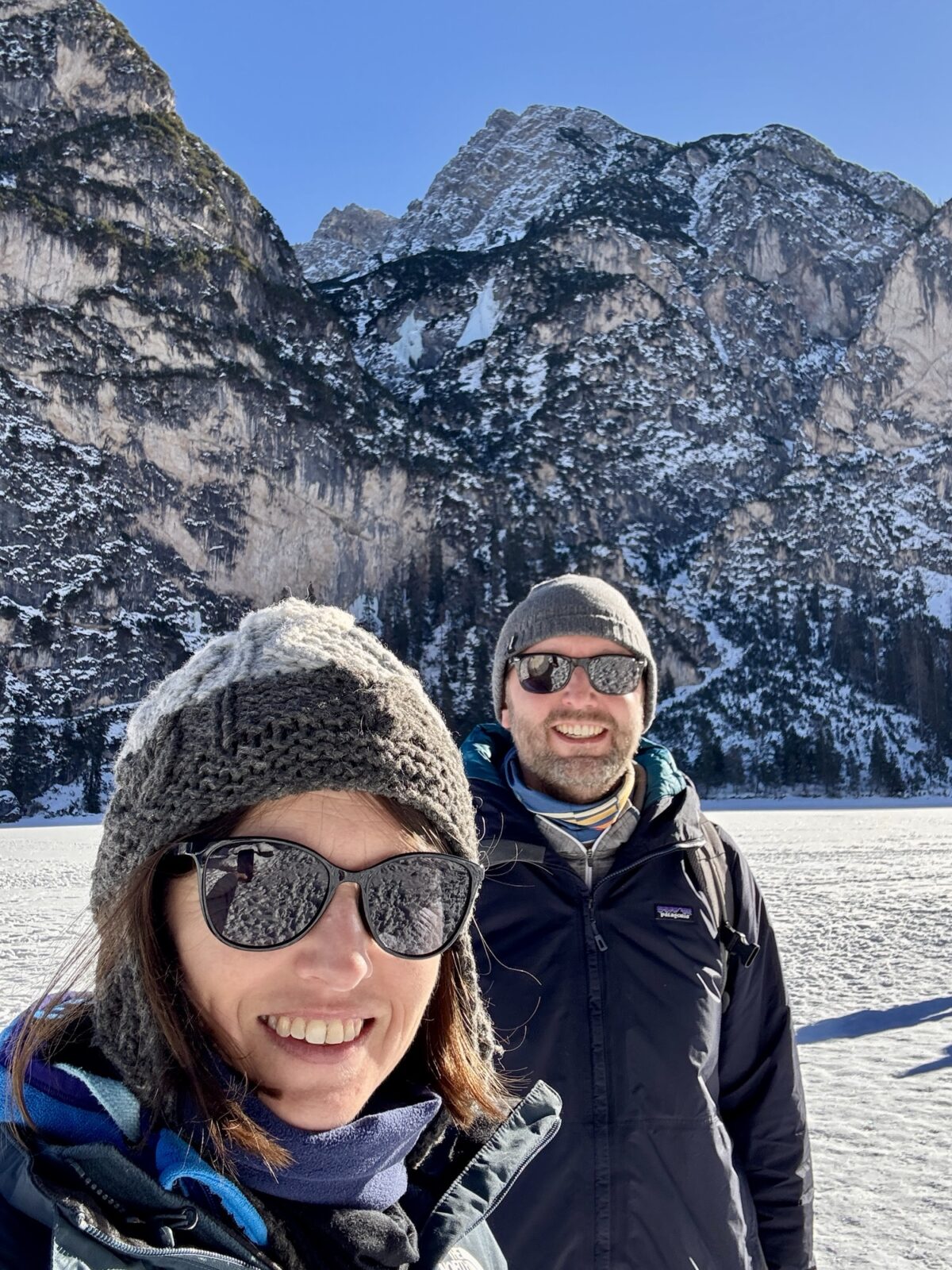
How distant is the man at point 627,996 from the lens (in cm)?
231

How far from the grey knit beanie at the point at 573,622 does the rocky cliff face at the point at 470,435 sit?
255 feet

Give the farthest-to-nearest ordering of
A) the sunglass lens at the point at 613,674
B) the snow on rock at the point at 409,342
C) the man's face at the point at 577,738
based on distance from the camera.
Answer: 1. the snow on rock at the point at 409,342
2. the sunglass lens at the point at 613,674
3. the man's face at the point at 577,738

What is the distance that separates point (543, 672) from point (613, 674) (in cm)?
23

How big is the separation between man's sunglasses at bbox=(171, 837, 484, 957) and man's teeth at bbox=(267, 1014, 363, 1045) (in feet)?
0.33

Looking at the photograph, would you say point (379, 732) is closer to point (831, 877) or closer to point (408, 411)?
point (831, 877)

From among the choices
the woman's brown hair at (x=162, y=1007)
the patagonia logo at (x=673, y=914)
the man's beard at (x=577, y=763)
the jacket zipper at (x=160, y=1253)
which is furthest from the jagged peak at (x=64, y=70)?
the jacket zipper at (x=160, y=1253)

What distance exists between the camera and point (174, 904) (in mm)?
1295

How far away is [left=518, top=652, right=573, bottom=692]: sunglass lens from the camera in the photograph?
119 inches

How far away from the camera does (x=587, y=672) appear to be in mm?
3006

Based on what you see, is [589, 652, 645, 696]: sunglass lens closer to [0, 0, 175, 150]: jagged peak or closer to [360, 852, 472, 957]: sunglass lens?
[360, 852, 472, 957]: sunglass lens

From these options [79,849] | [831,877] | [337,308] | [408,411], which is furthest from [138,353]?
[831,877]

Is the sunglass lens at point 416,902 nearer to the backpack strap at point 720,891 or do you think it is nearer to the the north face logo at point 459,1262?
the the north face logo at point 459,1262

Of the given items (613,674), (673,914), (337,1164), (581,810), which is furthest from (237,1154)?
(613,674)

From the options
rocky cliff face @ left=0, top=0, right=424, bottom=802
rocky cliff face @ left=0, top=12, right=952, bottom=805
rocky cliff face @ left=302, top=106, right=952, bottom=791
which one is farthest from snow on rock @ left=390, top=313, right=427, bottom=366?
rocky cliff face @ left=0, top=0, right=424, bottom=802
